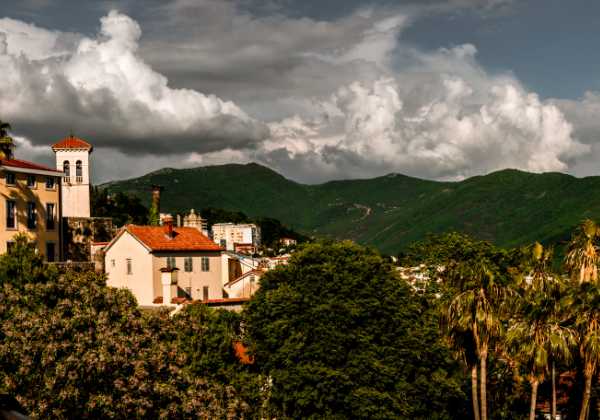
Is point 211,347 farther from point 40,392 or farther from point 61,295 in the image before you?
point 40,392

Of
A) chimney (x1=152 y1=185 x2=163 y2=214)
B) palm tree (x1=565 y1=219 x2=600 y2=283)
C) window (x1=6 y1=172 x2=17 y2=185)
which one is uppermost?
chimney (x1=152 y1=185 x2=163 y2=214)

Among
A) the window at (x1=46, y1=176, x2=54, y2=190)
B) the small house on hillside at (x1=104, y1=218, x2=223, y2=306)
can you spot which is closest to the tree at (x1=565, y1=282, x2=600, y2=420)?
the small house on hillside at (x1=104, y1=218, x2=223, y2=306)

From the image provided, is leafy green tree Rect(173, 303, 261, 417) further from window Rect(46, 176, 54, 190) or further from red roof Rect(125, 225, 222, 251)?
window Rect(46, 176, 54, 190)

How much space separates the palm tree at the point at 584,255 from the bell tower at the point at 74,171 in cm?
4952

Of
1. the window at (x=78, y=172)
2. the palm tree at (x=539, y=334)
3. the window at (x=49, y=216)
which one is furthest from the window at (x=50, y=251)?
the palm tree at (x=539, y=334)

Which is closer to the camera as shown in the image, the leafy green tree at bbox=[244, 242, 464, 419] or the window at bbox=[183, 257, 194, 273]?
the leafy green tree at bbox=[244, 242, 464, 419]

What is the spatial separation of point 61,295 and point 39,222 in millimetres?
31641

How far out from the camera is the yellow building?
53.9 m

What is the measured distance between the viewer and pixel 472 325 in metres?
32.6

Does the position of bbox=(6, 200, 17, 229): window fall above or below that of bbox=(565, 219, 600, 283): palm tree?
above

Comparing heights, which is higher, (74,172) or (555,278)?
(74,172)

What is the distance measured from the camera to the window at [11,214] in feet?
178

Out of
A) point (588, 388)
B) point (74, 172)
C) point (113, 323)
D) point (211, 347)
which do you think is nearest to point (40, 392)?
point (113, 323)

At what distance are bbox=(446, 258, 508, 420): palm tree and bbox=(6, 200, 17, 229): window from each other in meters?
37.3
